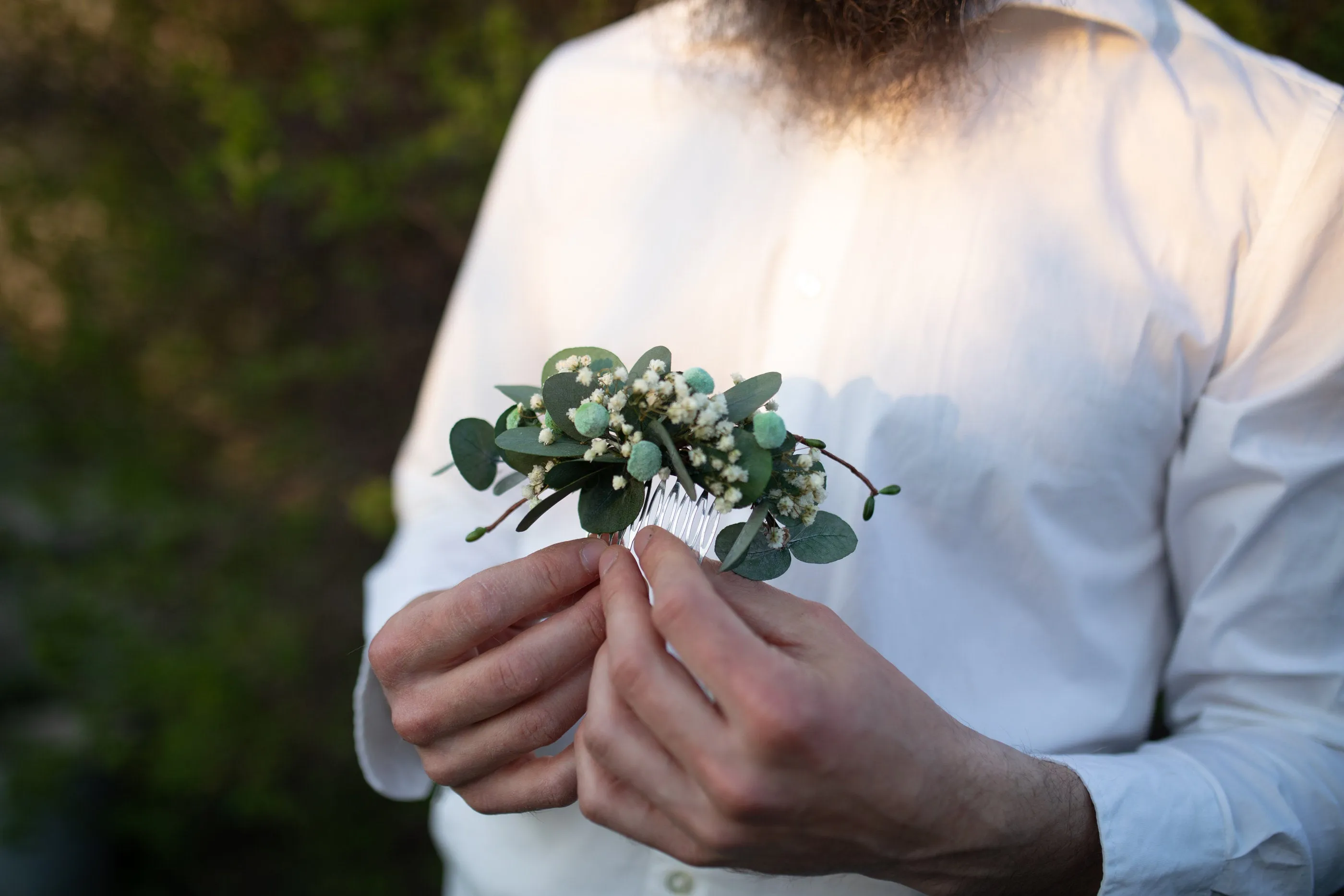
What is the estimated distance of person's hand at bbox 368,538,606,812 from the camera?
1164 mm

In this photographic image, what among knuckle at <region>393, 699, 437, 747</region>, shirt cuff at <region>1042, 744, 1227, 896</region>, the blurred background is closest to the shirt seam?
shirt cuff at <region>1042, 744, 1227, 896</region>

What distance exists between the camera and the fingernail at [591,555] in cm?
118

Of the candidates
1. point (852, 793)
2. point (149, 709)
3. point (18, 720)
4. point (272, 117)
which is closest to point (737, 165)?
point (852, 793)

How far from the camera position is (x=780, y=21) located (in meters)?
1.56

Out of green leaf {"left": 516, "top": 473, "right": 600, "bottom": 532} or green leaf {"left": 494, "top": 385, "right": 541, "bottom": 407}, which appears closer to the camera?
green leaf {"left": 516, "top": 473, "right": 600, "bottom": 532}

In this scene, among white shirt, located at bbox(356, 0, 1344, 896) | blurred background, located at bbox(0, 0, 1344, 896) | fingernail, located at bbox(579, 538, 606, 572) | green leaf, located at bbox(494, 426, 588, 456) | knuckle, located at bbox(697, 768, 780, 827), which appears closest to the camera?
knuckle, located at bbox(697, 768, 780, 827)

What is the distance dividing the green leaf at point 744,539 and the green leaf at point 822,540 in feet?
0.29

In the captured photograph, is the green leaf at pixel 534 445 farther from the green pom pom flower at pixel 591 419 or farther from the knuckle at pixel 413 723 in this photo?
the knuckle at pixel 413 723

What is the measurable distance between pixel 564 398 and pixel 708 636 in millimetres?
377

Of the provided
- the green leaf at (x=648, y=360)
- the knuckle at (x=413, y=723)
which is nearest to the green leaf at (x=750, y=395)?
the green leaf at (x=648, y=360)

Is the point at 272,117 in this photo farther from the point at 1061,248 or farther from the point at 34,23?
the point at 1061,248

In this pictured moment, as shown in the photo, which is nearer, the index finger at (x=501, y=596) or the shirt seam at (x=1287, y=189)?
the index finger at (x=501, y=596)

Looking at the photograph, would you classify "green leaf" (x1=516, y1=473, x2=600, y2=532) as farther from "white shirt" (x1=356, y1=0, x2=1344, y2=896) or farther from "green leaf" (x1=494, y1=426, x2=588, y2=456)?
"white shirt" (x1=356, y1=0, x2=1344, y2=896)

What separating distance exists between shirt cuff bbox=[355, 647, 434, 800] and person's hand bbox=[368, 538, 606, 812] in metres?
0.40
